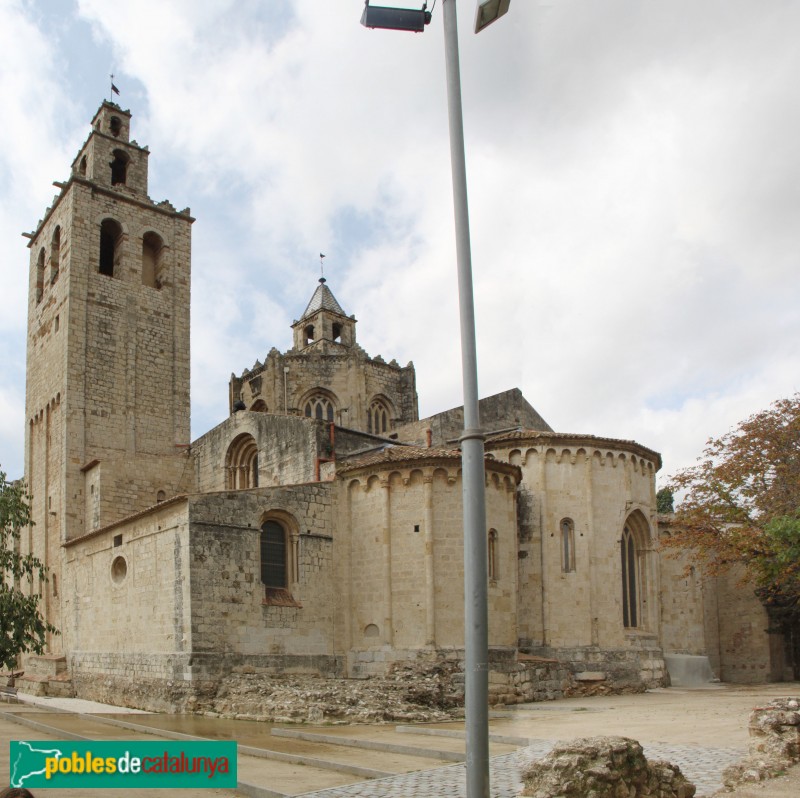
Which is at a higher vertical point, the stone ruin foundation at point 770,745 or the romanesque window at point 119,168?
the romanesque window at point 119,168

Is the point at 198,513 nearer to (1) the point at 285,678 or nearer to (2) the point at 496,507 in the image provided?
(1) the point at 285,678

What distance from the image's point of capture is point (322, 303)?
47031 millimetres

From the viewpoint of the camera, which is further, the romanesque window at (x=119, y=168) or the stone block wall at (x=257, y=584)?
the romanesque window at (x=119, y=168)

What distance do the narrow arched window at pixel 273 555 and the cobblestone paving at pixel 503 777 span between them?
454 inches

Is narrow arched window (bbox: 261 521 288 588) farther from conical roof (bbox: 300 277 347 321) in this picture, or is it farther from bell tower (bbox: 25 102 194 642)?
conical roof (bbox: 300 277 347 321)

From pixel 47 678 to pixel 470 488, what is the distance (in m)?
24.1

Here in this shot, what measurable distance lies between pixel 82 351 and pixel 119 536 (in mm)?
9117

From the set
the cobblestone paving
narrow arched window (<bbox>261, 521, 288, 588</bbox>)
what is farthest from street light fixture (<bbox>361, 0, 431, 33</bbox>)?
narrow arched window (<bbox>261, 521, 288, 588</bbox>)

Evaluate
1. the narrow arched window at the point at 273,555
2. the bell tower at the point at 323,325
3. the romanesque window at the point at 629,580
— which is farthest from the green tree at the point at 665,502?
the narrow arched window at the point at 273,555

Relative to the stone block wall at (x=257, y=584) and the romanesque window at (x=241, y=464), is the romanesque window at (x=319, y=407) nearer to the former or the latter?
the romanesque window at (x=241, y=464)

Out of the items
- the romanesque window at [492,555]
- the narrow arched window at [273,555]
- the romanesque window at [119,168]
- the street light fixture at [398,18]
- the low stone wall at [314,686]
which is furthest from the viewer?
the romanesque window at [119,168]

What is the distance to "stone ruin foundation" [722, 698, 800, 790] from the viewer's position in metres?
8.16

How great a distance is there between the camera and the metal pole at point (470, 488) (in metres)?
6.15

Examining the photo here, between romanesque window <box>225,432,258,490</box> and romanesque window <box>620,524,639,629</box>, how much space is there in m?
12.0
